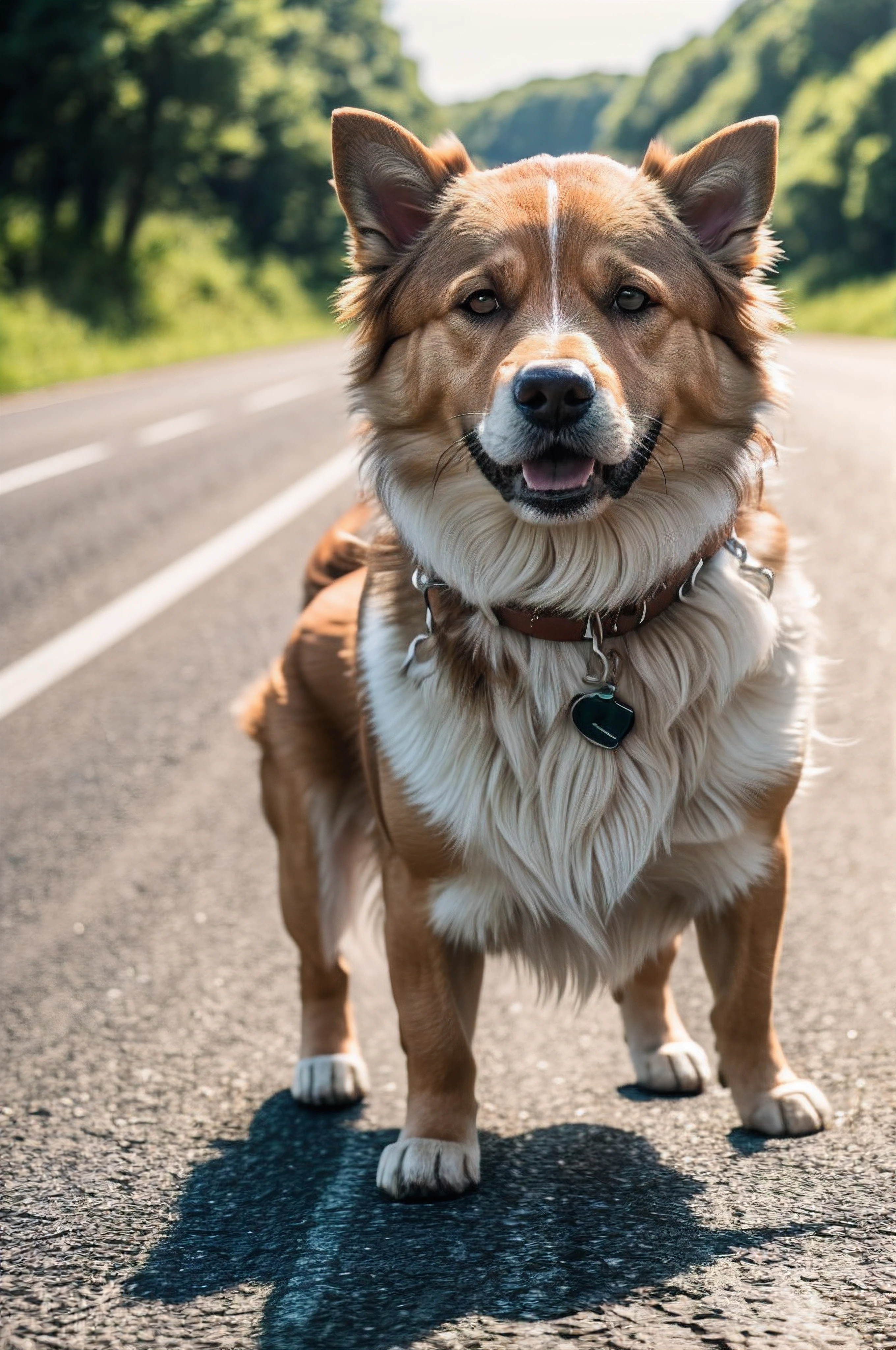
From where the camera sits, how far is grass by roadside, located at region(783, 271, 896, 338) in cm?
3422

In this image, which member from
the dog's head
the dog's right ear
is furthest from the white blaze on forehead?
the dog's right ear

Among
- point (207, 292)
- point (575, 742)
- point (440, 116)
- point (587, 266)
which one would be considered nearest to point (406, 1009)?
point (575, 742)

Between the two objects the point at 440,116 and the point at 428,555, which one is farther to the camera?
the point at 440,116

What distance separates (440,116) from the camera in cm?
12069

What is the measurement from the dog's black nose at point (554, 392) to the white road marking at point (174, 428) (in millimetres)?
11740

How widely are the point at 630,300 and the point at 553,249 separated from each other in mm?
194

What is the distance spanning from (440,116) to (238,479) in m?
117

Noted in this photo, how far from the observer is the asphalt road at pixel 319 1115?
7.49 ft

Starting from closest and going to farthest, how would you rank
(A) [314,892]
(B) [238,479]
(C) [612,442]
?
(C) [612,442] → (A) [314,892] → (B) [238,479]

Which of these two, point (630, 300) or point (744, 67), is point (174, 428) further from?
point (744, 67)

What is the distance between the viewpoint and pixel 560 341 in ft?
9.82

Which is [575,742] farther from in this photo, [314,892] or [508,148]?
[508,148]

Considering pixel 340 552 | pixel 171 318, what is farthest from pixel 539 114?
pixel 340 552

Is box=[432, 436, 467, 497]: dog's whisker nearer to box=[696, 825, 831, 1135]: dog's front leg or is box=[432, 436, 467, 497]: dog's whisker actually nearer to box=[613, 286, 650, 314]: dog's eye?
box=[613, 286, 650, 314]: dog's eye
